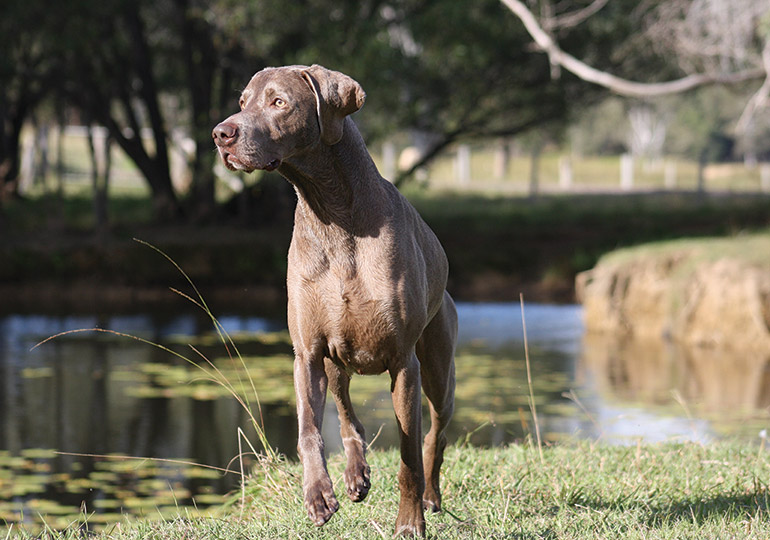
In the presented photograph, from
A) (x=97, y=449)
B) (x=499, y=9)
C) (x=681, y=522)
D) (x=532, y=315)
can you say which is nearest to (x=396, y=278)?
(x=681, y=522)

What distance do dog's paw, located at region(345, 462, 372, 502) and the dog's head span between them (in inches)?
46.0

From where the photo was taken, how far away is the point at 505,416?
1025 cm

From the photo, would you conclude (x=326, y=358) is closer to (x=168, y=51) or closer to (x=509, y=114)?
(x=509, y=114)

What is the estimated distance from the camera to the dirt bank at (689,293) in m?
13.4

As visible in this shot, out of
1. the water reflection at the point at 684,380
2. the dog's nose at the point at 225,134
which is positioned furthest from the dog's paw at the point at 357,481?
the water reflection at the point at 684,380

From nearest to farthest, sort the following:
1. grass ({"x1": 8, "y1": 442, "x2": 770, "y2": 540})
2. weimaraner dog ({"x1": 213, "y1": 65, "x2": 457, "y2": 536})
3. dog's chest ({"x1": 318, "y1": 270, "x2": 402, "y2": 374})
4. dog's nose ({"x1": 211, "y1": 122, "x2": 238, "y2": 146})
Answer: dog's nose ({"x1": 211, "y1": 122, "x2": 238, "y2": 146})
weimaraner dog ({"x1": 213, "y1": 65, "x2": 457, "y2": 536})
dog's chest ({"x1": 318, "y1": 270, "x2": 402, "y2": 374})
grass ({"x1": 8, "y1": 442, "x2": 770, "y2": 540})

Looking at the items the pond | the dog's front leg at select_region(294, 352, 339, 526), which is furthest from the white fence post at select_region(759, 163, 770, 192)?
the dog's front leg at select_region(294, 352, 339, 526)

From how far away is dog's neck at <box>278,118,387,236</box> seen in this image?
3988 millimetres

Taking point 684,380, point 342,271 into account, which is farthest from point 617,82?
point 342,271

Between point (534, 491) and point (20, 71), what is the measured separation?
18.2 meters

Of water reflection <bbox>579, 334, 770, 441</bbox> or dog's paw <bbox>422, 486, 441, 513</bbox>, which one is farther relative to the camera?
water reflection <bbox>579, 334, 770, 441</bbox>

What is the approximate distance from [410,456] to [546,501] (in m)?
1.23

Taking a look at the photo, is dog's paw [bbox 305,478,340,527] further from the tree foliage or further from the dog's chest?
the tree foliage

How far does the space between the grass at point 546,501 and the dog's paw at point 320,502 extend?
619 mm
